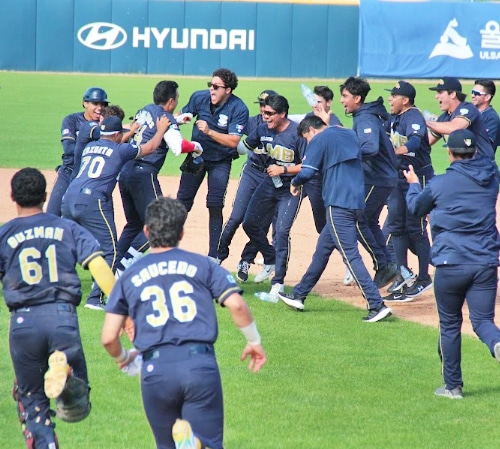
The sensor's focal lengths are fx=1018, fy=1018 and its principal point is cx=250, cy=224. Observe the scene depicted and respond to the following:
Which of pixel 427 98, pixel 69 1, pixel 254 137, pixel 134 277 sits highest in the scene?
pixel 134 277

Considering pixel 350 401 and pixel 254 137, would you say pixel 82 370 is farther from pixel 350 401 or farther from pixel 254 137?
pixel 254 137

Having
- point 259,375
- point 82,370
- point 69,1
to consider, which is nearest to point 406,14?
point 69,1

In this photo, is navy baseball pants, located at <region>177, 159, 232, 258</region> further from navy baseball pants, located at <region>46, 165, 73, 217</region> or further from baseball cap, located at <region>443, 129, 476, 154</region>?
baseball cap, located at <region>443, 129, 476, 154</region>

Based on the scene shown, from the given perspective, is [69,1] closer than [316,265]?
No

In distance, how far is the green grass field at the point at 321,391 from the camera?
7.06 metres

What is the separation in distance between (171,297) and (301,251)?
905 cm

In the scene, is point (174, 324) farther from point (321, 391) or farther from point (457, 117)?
point (457, 117)

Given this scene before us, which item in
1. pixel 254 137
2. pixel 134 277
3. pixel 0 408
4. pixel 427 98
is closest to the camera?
pixel 134 277

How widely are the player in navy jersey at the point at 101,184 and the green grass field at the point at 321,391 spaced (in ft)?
2.89

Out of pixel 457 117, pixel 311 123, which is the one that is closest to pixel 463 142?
pixel 311 123

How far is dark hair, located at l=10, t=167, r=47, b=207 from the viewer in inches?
242

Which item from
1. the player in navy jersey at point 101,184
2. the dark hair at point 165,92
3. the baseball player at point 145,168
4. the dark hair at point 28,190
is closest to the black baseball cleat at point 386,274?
the baseball player at point 145,168

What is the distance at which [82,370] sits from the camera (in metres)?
6.25

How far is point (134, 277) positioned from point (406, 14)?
31.7 m
